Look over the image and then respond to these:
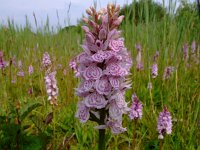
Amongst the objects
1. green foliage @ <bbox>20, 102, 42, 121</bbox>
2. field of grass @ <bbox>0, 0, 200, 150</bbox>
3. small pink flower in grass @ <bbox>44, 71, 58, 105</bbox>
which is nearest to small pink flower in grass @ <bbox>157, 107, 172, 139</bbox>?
field of grass @ <bbox>0, 0, 200, 150</bbox>

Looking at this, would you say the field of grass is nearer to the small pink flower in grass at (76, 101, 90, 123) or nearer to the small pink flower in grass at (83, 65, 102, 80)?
the small pink flower in grass at (76, 101, 90, 123)

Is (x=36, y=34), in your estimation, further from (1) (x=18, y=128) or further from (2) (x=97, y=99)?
(2) (x=97, y=99)

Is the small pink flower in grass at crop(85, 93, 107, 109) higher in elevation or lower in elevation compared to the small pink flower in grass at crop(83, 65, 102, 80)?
lower

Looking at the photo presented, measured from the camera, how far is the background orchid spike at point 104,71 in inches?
50.8

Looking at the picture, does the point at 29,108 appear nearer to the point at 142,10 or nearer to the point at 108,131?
the point at 108,131

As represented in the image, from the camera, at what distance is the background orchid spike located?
4.23 ft

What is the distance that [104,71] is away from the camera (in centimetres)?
131

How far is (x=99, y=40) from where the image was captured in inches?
52.9

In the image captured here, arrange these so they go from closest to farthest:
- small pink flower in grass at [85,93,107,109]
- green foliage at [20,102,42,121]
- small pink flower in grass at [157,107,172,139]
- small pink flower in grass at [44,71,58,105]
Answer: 1. small pink flower in grass at [85,93,107,109]
2. green foliage at [20,102,42,121]
3. small pink flower in grass at [157,107,172,139]
4. small pink flower in grass at [44,71,58,105]

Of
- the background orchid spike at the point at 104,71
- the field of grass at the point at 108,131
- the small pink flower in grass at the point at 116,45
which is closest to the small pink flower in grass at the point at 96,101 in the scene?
the background orchid spike at the point at 104,71

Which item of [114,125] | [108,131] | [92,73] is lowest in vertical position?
[108,131]

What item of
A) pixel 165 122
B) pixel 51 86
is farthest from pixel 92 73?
pixel 51 86

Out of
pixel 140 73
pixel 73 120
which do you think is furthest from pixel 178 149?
pixel 140 73

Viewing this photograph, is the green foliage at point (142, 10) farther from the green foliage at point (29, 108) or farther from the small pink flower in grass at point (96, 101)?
the small pink flower in grass at point (96, 101)
